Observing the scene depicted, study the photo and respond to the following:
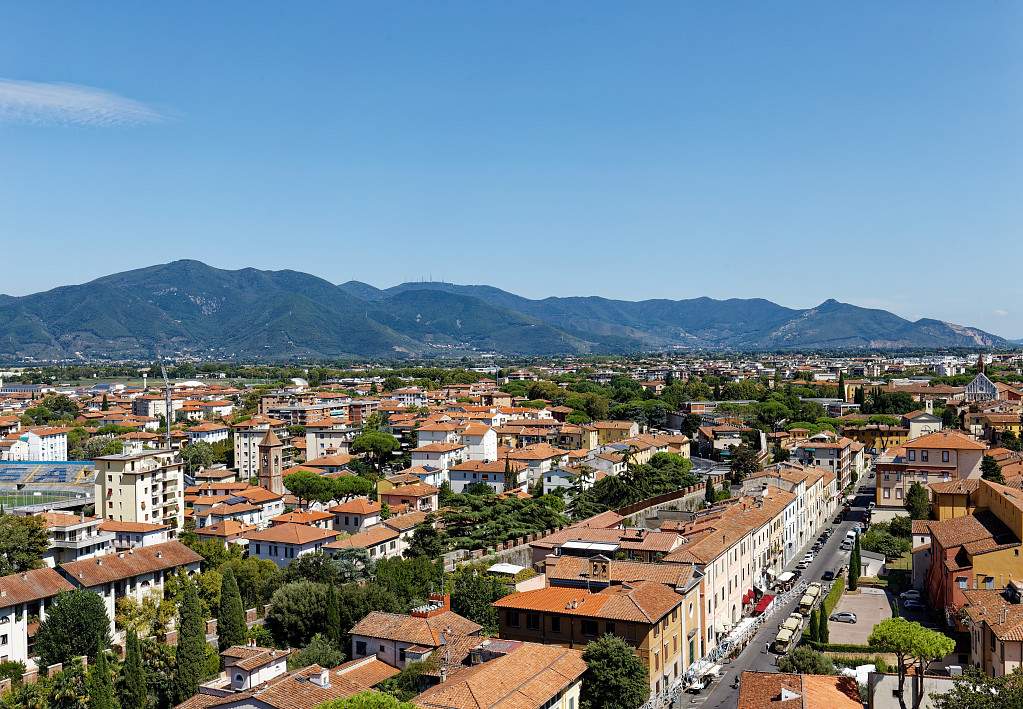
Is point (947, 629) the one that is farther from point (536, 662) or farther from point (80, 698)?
point (80, 698)

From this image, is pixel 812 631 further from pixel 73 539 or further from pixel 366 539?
pixel 73 539

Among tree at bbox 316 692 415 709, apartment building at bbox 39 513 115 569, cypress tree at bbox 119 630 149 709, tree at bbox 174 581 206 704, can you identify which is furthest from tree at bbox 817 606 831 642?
apartment building at bbox 39 513 115 569

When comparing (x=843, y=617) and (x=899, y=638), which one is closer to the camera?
(x=899, y=638)

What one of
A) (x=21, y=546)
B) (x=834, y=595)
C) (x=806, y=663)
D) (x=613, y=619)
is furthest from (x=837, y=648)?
(x=21, y=546)

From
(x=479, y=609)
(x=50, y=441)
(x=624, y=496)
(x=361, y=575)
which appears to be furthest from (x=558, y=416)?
(x=479, y=609)

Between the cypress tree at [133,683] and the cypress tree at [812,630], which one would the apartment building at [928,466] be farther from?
the cypress tree at [133,683]

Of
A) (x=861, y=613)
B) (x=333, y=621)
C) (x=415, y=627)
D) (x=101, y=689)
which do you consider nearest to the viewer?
(x=101, y=689)
